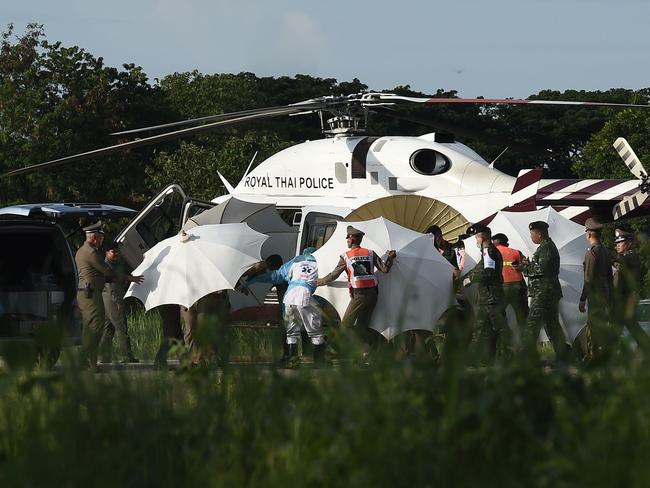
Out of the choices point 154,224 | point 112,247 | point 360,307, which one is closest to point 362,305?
point 360,307

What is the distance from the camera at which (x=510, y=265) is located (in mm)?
14656

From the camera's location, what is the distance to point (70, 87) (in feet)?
149

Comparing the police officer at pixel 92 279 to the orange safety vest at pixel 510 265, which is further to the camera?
the orange safety vest at pixel 510 265

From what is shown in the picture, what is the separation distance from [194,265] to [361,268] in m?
1.88

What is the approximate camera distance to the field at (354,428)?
13.8ft

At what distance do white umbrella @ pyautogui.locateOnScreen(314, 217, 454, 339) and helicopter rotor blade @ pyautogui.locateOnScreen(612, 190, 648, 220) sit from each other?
4.18m

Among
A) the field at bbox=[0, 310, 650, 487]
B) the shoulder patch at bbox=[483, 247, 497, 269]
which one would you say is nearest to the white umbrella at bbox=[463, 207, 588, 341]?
the shoulder patch at bbox=[483, 247, 497, 269]

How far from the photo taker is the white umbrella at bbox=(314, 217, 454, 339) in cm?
1394

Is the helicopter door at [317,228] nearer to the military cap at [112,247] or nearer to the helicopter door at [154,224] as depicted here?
the military cap at [112,247]

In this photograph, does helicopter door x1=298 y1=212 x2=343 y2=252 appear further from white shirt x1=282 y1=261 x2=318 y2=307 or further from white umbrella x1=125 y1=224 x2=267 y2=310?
white shirt x1=282 y1=261 x2=318 y2=307

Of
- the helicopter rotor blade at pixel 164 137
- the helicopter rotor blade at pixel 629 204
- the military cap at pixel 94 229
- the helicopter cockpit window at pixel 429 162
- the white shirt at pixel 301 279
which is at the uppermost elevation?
the helicopter rotor blade at pixel 164 137

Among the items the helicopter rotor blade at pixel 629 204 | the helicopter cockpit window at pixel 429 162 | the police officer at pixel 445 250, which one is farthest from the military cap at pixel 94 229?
the helicopter rotor blade at pixel 629 204

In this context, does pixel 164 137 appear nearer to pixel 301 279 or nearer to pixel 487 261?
pixel 301 279

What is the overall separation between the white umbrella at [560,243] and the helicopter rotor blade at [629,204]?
2119mm
